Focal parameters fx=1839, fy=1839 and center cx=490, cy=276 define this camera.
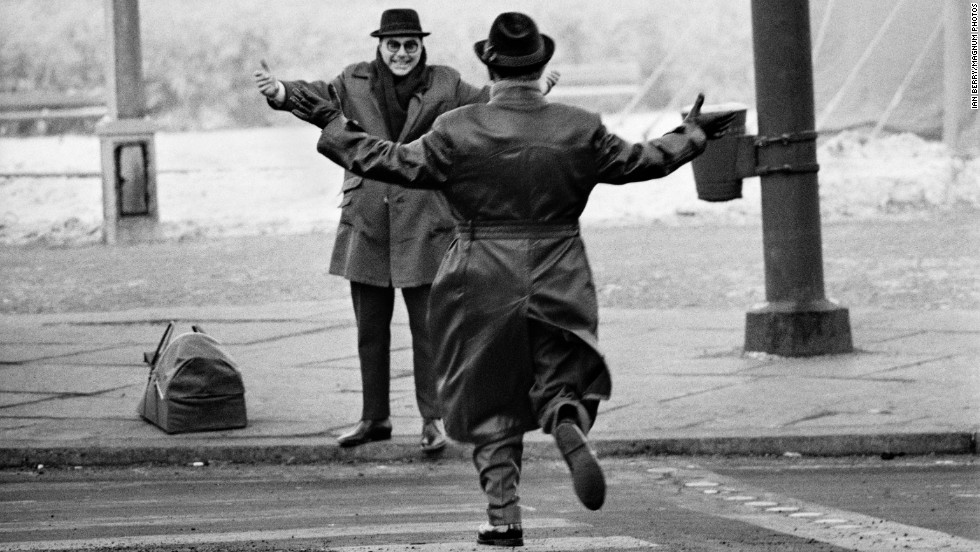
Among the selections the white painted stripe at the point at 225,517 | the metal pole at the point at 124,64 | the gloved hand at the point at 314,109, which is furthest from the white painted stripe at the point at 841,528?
the metal pole at the point at 124,64

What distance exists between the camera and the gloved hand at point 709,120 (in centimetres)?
630

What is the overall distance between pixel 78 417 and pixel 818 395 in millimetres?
3558

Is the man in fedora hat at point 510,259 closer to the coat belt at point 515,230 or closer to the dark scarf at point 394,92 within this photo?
the coat belt at point 515,230

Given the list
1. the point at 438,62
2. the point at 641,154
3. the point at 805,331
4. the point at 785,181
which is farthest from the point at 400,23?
the point at 438,62

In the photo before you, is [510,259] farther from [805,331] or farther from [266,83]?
[805,331]

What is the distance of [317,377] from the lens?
9.98 metres

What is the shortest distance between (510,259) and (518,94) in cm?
55

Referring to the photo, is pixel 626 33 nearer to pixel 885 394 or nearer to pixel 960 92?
pixel 960 92

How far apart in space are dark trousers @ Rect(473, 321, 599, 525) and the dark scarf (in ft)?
7.22

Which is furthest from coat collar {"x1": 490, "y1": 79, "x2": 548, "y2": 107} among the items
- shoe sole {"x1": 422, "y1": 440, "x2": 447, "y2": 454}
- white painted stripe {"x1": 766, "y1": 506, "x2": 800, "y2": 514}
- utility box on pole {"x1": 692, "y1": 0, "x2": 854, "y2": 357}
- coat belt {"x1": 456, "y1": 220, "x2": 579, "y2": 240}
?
utility box on pole {"x1": 692, "y1": 0, "x2": 854, "y2": 357}

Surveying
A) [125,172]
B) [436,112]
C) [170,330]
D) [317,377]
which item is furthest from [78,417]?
[125,172]

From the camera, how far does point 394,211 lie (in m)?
7.83

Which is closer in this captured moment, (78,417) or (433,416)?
(433,416)

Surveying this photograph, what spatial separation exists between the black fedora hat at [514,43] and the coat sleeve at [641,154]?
0.33 m
